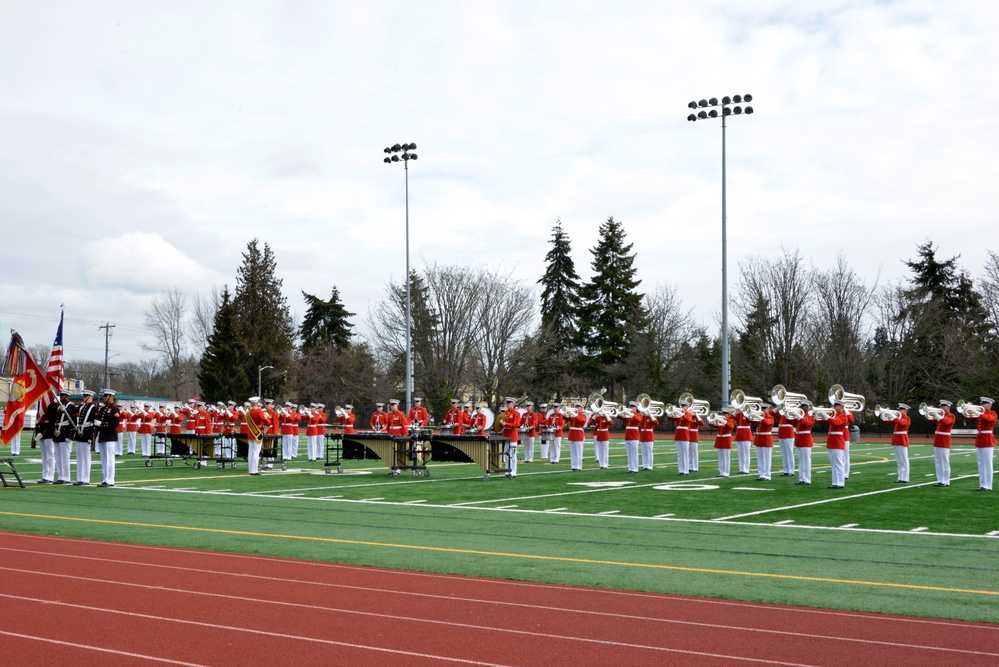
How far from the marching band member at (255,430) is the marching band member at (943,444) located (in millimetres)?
15474

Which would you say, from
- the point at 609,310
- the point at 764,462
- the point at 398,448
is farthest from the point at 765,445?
the point at 609,310

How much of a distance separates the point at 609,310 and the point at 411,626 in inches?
2416

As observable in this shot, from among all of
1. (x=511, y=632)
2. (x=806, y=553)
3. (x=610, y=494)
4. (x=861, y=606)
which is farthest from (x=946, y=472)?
(x=511, y=632)

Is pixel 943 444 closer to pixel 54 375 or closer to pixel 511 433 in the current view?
pixel 511 433

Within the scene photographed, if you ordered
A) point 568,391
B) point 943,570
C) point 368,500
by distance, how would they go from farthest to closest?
point 568,391 < point 368,500 < point 943,570

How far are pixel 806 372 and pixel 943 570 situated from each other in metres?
49.2

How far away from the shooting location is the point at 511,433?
23.3m

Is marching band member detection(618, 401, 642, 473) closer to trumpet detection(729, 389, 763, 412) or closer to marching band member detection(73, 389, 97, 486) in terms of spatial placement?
trumpet detection(729, 389, 763, 412)

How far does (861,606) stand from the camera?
7.94 metres

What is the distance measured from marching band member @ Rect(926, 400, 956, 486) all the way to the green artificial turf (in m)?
0.95

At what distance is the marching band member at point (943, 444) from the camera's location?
19141 mm

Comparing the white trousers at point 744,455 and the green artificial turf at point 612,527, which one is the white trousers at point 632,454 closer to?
the green artificial turf at point 612,527

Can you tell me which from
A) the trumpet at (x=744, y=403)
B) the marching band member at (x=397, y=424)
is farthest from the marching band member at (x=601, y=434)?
the marching band member at (x=397, y=424)

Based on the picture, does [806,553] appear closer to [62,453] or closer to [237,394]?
[62,453]
